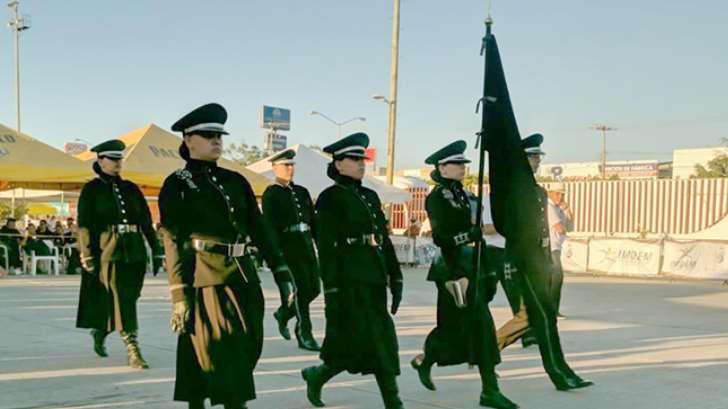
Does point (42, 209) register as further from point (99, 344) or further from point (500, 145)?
point (500, 145)

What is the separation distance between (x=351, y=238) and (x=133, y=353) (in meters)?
2.81

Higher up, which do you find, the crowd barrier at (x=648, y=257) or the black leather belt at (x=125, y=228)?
the black leather belt at (x=125, y=228)

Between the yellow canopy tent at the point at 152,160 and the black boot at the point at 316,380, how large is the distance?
13790mm

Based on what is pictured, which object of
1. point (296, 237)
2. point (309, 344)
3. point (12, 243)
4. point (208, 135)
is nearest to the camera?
point (208, 135)

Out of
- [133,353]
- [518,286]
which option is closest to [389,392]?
[518,286]

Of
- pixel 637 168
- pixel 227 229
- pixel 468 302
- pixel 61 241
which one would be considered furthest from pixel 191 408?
pixel 637 168

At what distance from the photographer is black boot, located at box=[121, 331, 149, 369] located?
7.39 metres

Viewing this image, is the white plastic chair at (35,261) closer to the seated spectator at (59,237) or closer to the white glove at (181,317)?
the seated spectator at (59,237)

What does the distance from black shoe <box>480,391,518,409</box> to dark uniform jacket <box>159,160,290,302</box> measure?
82.5 inches

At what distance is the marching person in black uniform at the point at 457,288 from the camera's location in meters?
6.05

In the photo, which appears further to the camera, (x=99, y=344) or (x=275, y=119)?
(x=275, y=119)

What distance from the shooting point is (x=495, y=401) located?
587 cm

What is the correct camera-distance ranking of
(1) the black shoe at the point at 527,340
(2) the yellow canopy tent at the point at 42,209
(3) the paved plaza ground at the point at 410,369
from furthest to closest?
(2) the yellow canopy tent at the point at 42,209 < (1) the black shoe at the point at 527,340 < (3) the paved plaza ground at the point at 410,369

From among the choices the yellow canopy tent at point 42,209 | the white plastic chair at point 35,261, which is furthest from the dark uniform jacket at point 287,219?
the yellow canopy tent at point 42,209
